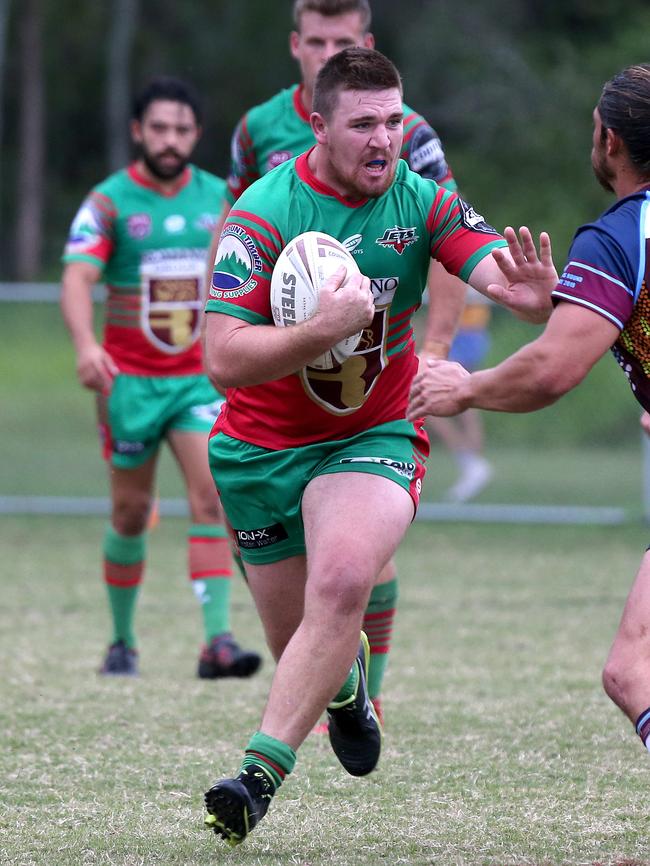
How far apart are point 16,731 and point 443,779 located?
67.1 inches

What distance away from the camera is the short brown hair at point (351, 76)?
4270 millimetres

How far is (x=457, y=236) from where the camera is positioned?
4387 millimetres

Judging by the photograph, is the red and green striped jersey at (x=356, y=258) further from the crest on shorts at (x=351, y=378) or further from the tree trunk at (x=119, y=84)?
the tree trunk at (x=119, y=84)

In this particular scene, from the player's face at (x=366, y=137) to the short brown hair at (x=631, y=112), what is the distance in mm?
630

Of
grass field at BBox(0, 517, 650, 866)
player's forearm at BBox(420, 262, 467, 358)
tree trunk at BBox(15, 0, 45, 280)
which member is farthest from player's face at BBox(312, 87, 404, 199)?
tree trunk at BBox(15, 0, 45, 280)

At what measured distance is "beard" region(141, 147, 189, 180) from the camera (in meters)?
7.43

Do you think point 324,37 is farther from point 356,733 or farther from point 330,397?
point 356,733

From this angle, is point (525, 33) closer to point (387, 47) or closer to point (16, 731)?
point (387, 47)

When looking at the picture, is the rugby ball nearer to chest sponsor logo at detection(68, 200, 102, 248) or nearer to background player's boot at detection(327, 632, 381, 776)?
background player's boot at detection(327, 632, 381, 776)

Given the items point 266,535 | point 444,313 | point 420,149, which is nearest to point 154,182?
point 420,149

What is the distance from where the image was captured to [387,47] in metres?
33.5

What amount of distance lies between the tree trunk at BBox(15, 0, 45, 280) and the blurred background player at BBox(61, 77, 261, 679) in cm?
2706

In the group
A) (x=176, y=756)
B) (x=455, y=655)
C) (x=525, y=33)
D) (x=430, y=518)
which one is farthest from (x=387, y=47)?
(x=176, y=756)

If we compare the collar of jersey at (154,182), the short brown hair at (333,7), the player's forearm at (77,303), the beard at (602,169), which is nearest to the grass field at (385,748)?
the player's forearm at (77,303)
